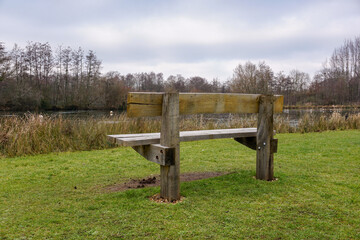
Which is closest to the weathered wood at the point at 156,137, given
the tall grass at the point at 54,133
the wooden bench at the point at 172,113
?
the wooden bench at the point at 172,113

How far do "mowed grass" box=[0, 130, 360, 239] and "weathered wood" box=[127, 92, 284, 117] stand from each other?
93 cm

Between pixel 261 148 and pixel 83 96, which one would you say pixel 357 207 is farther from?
pixel 83 96

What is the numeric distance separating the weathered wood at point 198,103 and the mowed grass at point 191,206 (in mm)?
933

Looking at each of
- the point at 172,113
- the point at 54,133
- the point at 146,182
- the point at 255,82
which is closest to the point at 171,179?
the point at 172,113

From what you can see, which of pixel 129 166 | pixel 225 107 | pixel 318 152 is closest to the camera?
pixel 225 107

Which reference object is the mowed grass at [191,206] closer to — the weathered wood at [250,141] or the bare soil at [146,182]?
the bare soil at [146,182]

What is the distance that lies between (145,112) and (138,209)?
94cm

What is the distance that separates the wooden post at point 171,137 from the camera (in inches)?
113

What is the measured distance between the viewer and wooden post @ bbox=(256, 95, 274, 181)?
3.62m

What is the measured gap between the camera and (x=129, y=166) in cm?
520

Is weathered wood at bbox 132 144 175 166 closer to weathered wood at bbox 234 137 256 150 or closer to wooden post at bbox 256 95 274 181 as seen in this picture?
wooden post at bbox 256 95 274 181

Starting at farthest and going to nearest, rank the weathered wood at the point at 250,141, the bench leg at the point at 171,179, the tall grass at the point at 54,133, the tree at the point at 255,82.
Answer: the tree at the point at 255,82 < the tall grass at the point at 54,133 < the weathered wood at the point at 250,141 < the bench leg at the point at 171,179

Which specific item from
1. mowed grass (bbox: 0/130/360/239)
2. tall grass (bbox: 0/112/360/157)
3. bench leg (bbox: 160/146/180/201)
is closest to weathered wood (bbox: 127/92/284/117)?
bench leg (bbox: 160/146/180/201)

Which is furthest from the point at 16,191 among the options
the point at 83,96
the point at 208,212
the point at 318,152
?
the point at 83,96
